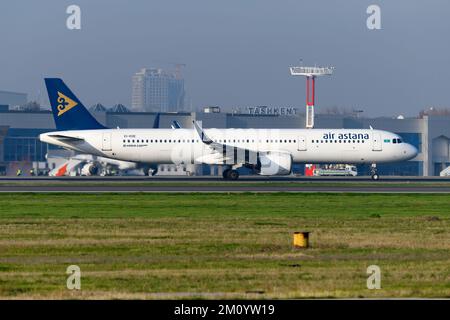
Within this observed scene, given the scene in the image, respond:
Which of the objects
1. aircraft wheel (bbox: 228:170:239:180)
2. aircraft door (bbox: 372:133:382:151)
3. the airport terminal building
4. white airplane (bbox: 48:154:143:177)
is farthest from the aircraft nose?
the airport terminal building

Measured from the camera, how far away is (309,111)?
129375 millimetres

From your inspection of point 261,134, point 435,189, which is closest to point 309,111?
point 261,134

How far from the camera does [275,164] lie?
262ft

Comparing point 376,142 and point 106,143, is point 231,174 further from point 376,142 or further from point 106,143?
point 376,142

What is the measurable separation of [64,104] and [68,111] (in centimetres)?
89

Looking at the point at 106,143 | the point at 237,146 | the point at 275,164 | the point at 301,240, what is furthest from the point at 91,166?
the point at 301,240

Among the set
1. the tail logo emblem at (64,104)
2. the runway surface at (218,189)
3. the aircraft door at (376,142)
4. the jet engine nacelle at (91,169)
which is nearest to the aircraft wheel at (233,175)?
the aircraft door at (376,142)

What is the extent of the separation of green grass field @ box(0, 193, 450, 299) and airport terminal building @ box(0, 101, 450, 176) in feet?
267

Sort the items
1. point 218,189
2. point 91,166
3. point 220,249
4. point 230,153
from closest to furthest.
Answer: point 220,249
point 218,189
point 230,153
point 91,166

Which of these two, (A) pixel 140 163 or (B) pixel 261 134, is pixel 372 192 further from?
(A) pixel 140 163

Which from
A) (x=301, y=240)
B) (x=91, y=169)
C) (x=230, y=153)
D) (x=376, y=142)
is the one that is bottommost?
(x=301, y=240)
